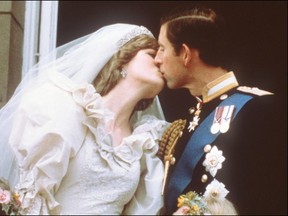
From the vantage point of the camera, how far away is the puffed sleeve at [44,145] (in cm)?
193

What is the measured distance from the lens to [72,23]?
101 inches

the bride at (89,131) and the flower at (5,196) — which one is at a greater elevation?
the bride at (89,131)

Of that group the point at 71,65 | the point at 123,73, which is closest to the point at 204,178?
the point at 123,73

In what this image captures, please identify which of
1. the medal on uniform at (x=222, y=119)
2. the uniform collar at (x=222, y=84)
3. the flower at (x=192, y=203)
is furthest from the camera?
the uniform collar at (x=222, y=84)

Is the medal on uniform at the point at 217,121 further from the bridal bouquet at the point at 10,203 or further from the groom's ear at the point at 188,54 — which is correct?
the bridal bouquet at the point at 10,203

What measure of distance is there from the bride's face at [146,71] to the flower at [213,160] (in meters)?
0.28

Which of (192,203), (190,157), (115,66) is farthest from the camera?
(115,66)

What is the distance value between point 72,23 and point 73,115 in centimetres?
68

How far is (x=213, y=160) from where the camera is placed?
1.94 meters

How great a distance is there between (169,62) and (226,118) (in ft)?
0.80

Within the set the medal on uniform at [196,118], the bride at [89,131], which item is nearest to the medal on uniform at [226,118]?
the medal on uniform at [196,118]

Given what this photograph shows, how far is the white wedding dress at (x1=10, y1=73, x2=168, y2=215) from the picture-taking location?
193 cm

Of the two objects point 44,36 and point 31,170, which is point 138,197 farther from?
point 44,36

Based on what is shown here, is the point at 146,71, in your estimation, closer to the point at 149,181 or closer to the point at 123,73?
the point at 123,73
